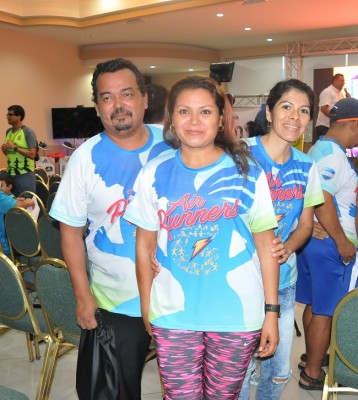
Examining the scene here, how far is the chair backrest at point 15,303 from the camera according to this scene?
7.67ft

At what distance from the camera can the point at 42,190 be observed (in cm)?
616

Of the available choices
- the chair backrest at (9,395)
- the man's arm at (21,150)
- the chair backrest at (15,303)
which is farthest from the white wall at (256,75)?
the chair backrest at (9,395)

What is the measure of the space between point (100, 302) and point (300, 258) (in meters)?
1.24

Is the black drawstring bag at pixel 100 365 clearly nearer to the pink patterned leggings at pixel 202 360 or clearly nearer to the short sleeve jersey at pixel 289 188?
the pink patterned leggings at pixel 202 360

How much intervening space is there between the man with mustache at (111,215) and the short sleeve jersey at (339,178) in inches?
37.2

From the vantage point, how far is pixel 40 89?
1198 cm

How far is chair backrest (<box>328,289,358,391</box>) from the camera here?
184cm

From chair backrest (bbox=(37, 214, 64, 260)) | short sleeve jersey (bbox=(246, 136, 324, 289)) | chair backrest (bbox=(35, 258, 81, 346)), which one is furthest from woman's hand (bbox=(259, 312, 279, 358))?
chair backrest (bbox=(37, 214, 64, 260))

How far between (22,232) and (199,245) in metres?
2.58

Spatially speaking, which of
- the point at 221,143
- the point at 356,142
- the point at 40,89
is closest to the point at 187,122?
the point at 221,143

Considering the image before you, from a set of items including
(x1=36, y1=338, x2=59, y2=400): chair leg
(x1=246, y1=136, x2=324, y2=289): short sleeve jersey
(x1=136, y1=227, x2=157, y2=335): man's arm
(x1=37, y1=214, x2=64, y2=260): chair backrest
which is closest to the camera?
(x1=136, y1=227, x2=157, y2=335): man's arm

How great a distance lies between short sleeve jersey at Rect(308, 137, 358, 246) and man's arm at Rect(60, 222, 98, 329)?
124 cm

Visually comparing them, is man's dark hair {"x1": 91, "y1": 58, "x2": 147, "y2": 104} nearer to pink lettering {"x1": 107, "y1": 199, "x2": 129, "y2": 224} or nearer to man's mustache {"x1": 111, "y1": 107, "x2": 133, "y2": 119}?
man's mustache {"x1": 111, "y1": 107, "x2": 133, "y2": 119}

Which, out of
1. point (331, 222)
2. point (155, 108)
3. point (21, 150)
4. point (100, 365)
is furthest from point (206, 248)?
point (21, 150)
